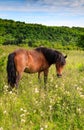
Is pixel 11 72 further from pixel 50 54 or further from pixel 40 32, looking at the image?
pixel 40 32

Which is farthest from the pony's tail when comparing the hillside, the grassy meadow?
the hillside

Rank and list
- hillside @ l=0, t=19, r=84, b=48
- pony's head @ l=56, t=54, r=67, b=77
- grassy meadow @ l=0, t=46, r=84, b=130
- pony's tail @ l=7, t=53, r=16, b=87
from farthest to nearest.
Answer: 1. hillside @ l=0, t=19, r=84, b=48
2. pony's head @ l=56, t=54, r=67, b=77
3. pony's tail @ l=7, t=53, r=16, b=87
4. grassy meadow @ l=0, t=46, r=84, b=130

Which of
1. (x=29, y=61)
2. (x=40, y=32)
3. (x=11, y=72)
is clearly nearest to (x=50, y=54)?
(x=29, y=61)

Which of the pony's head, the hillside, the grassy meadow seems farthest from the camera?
the hillside

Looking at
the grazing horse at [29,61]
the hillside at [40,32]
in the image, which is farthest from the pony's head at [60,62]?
the hillside at [40,32]

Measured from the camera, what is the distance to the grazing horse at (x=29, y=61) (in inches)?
360

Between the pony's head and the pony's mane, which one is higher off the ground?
the pony's mane

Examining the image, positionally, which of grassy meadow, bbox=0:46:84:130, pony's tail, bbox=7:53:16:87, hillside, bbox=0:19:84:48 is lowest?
hillside, bbox=0:19:84:48

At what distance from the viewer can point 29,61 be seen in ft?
32.2

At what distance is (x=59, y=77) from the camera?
10.5 m

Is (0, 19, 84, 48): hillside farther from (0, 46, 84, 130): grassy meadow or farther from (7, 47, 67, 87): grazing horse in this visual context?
(0, 46, 84, 130): grassy meadow

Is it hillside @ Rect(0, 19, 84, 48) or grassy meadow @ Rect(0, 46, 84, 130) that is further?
hillside @ Rect(0, 19, 84, 48)

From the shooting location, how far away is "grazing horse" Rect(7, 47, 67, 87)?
9.13 metres

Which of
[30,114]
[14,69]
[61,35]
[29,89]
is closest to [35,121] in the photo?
[30,114]
